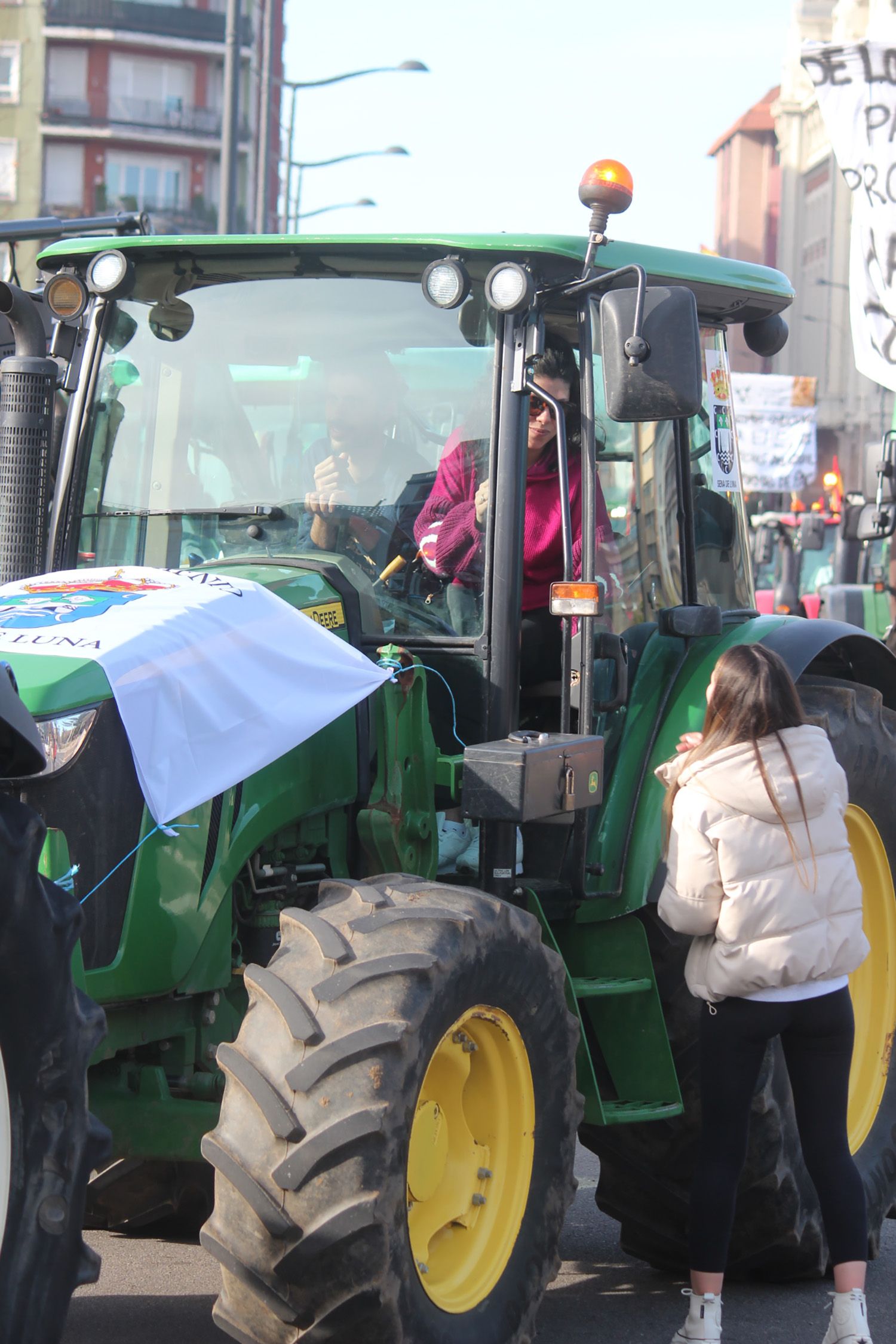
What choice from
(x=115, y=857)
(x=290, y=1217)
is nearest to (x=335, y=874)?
(x=115, y=857)

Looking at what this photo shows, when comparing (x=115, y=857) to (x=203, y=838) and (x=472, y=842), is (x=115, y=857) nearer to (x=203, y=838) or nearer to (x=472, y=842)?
(x=203, y=838)

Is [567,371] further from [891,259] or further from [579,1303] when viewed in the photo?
[891,259]

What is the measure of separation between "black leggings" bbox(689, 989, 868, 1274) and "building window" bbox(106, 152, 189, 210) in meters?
65.7

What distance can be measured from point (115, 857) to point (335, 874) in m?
0.78

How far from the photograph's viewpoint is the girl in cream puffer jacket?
4039 millimetres

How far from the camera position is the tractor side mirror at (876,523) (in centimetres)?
1112

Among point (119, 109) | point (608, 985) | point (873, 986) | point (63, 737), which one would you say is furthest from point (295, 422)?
point (119, 109)

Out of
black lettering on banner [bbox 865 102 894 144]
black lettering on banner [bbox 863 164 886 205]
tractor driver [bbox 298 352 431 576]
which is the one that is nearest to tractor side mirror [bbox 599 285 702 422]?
tractor driver [bbox 298 352 431 576]

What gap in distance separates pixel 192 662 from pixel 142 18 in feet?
221

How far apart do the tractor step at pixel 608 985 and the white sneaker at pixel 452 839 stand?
0.43 metres

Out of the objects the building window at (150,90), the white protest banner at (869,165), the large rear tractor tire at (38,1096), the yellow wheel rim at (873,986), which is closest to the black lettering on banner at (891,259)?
the white protest banner at (869,165)

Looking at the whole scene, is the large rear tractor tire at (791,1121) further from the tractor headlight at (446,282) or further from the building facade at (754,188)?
the building facade at (754,188)

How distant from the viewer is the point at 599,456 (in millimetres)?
4578

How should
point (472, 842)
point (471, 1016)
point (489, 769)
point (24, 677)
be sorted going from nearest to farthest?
point (24, 677)
point (471, 1016)
point (489, 769)
point (472, 842)
